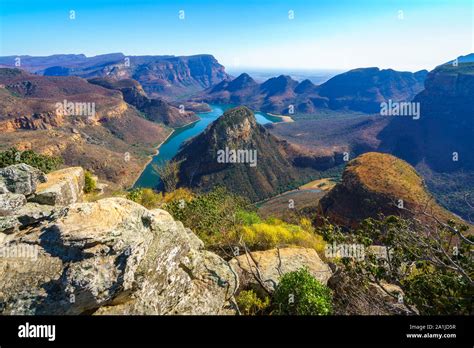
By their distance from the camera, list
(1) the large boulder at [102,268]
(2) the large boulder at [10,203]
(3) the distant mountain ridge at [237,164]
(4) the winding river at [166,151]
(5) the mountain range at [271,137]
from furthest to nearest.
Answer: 1. (4) the winding river at [166,151]
2. (3) the distant mountain ridge at [237,164]
3. (5) the mountain range at [271,137]
4. (2) the large boulder at [10,203]
5. (1) the large boulder at [102,268]

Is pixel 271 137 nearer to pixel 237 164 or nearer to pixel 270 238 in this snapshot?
pixel 237 164

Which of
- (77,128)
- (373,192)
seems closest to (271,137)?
(373,192)

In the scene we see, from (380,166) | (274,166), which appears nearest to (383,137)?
(274,166)

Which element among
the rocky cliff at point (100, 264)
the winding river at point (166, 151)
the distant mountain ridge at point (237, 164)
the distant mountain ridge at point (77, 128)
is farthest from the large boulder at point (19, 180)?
the distant mountain ridge at point (237, 164)

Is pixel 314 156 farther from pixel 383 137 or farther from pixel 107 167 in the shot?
pixel 107 167

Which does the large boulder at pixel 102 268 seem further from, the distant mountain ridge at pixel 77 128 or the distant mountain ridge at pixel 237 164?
the distant mountain ridge at pixel 237 164
